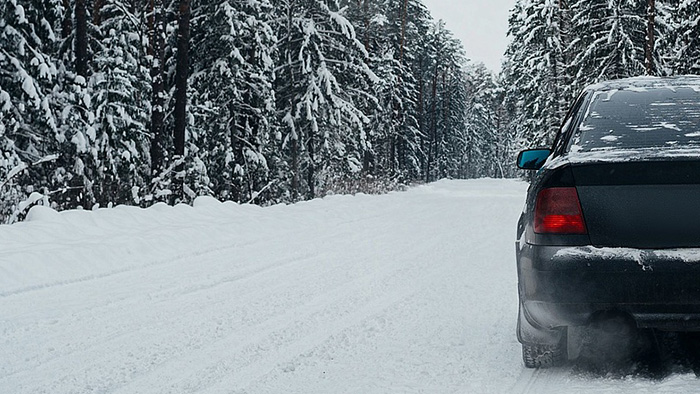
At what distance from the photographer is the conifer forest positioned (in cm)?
1694

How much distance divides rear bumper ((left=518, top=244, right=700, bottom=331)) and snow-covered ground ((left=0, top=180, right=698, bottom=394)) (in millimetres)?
411

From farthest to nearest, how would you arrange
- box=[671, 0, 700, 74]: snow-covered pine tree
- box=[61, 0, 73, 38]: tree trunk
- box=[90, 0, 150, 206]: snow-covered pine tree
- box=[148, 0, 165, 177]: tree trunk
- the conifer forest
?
box=[671, 0, 700, 74]: snow-covered pine tree
box=[148, 0, 165, 177]: tree trunk
box=[61, 0, 73, 38]: tree trunk
box=[90, 0, 150, 206]: snow-covered pine tree
the conifer forest

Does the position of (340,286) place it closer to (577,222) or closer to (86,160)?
(577,222)

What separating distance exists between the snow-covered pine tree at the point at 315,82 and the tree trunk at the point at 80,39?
8451mm

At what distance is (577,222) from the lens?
353 cm

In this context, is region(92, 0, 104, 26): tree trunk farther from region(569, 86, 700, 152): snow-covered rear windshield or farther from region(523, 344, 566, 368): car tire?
region(523, 344, 566, 368): car tire

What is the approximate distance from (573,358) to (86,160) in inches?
648

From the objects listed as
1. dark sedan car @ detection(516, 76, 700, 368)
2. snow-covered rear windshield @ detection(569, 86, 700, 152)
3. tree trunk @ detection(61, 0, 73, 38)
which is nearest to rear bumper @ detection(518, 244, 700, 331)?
dark sedan car @ detection(516, 76, 700, 368)

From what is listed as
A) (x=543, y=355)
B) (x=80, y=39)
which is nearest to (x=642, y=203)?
(x=543, y=355)

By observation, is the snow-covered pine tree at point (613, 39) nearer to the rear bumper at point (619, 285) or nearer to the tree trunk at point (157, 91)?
the tree trunk at point (157, 91)

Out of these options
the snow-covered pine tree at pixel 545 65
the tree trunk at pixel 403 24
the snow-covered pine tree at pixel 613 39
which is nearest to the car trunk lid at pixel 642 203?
the snow-covered pine tree at pixel 613 39

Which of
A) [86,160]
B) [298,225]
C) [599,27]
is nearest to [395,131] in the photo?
[599,27]

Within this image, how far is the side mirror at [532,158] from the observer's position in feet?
16.3

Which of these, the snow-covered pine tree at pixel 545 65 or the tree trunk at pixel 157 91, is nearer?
the tree trunk at pixel 157 91
